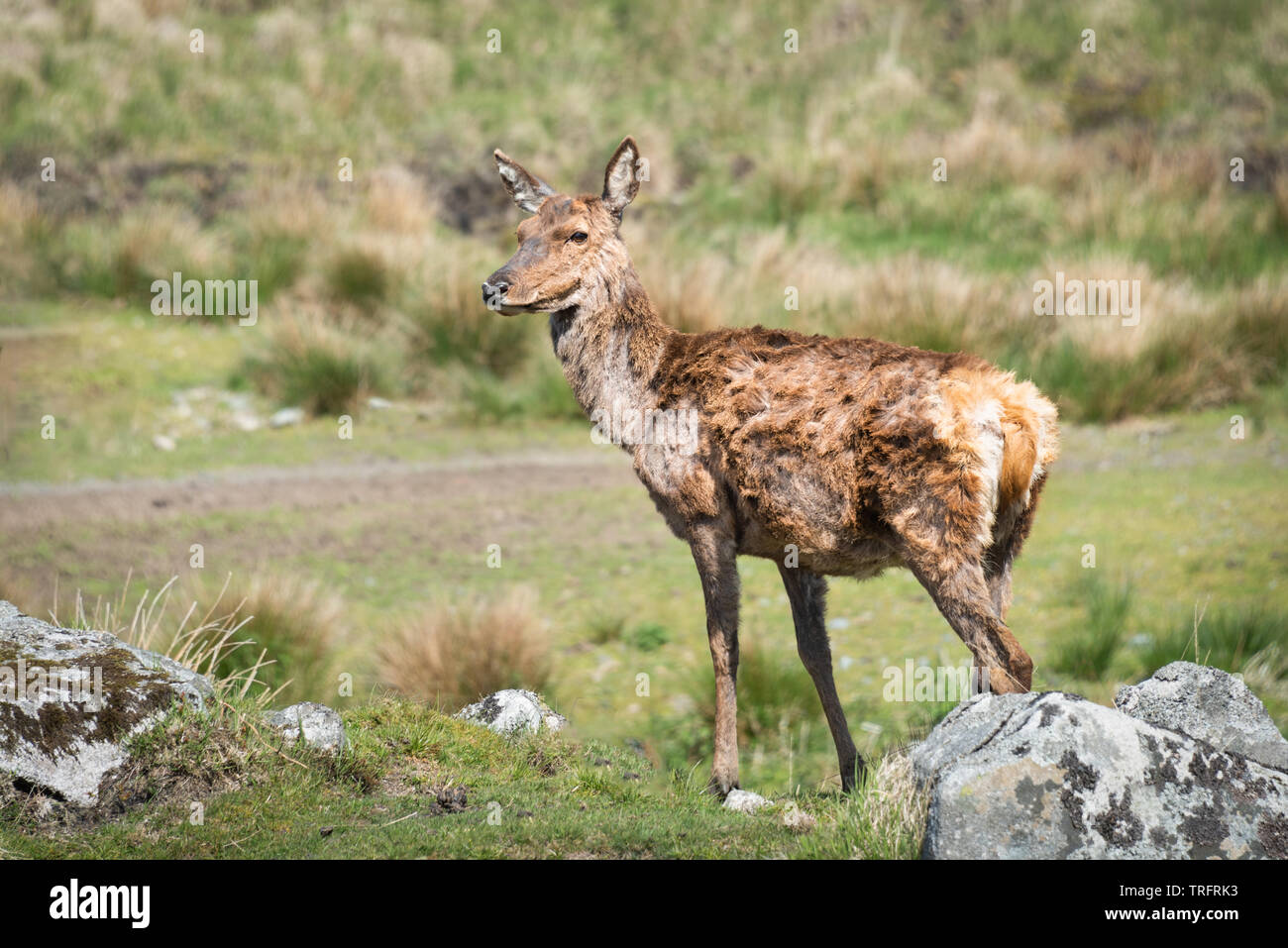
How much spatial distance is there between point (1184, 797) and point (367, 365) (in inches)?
485

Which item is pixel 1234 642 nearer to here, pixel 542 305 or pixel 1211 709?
pixel 1211 709

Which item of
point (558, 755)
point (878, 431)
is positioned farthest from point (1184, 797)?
point (558, 755)

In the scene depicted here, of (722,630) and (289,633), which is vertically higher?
(722,630)

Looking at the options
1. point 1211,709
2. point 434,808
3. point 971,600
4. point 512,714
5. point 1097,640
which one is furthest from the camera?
point 1097,640

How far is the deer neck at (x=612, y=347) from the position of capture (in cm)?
702

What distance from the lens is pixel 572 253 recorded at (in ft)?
22.5

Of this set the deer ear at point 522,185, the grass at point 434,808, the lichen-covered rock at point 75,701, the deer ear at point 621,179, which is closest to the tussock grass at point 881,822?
the grass at point 434,808

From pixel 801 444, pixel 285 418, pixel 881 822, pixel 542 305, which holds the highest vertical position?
pixel 542 305

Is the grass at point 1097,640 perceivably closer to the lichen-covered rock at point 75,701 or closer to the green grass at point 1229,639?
the green grass at point 1229,639

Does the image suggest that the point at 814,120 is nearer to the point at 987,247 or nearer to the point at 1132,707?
the point at 987,247

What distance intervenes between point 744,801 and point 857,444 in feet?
6.32

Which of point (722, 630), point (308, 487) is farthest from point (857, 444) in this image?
point (308, 487)

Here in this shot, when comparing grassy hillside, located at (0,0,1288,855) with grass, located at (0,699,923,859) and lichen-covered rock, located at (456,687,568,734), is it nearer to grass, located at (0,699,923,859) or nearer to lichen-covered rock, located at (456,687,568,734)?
grass, located at (0,699,923,859)

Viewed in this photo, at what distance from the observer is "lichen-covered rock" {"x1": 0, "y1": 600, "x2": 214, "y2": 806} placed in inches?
232
